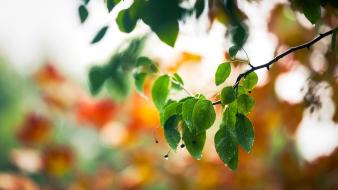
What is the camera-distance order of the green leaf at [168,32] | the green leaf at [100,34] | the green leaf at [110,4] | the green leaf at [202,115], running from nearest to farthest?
the green leaf at [202,115], the green leaf at [168,32], the green leaf at [110,4], the green leaf at [100,34]

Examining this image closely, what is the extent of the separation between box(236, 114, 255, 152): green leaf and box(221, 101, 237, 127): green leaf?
0.5 inches

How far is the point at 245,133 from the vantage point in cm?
95

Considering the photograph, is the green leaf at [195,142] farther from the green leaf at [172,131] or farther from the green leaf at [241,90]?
the green leaf at [241,90]

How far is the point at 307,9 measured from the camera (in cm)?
106

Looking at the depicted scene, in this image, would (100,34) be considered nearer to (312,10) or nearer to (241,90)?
(241,90)

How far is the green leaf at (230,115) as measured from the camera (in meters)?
0.97

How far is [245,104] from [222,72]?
9 cm

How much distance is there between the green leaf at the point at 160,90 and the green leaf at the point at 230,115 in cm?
28

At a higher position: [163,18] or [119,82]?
[119,82]

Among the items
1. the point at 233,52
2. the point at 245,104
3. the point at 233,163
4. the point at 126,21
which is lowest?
the point at 233,163

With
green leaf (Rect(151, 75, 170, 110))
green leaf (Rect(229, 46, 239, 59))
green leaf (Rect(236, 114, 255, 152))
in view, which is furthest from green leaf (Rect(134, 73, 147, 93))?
green leaf (Rect(236, 114, 255, 152))

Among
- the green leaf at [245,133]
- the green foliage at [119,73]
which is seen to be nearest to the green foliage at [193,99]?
the green leaf at [245,133]

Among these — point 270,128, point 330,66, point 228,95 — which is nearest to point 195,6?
point 228,95

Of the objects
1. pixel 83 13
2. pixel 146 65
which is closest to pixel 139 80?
pixel 146 65
